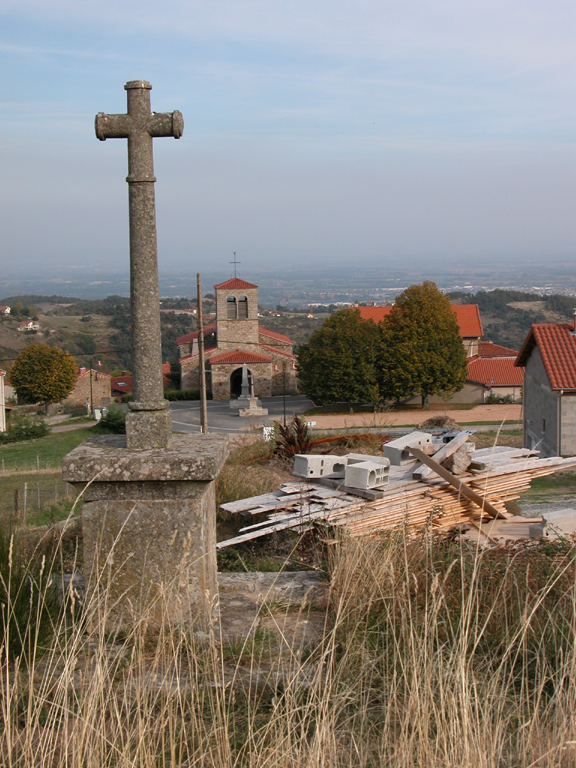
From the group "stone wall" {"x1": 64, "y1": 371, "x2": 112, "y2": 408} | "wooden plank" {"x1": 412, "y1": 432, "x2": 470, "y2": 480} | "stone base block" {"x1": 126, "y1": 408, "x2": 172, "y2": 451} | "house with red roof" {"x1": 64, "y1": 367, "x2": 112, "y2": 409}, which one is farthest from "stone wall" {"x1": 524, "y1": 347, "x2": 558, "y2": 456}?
"stone wall" {"x1": 64, "y1": 371, "x2": 112, "y2": 408}

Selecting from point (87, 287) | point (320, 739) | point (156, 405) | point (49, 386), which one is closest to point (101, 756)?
point (320, 739)

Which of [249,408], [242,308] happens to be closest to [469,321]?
[242,308]

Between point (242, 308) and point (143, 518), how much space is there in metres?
53.1

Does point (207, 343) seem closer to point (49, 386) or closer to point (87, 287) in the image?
point (49, 386)

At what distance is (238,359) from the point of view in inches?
2095

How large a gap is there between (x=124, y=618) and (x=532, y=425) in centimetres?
2289

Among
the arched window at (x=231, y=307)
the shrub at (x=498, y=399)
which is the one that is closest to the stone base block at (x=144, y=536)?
the shrub at (x=498, y=399)

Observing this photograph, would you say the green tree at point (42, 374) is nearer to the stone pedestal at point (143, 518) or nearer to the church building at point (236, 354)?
the church building at point (236, 354)

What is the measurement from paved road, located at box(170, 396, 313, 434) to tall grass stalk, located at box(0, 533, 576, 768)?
3355 centimetres

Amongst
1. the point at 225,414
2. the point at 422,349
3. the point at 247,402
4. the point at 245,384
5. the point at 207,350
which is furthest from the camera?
the point at 207,350

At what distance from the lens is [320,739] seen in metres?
1.97

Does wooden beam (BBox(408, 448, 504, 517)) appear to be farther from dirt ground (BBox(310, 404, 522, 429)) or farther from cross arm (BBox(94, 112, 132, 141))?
dirt ground (BBox(310, 404, 522, 429))

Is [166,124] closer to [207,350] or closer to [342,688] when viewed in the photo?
[342,688]

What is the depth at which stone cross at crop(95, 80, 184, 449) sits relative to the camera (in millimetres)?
3727
